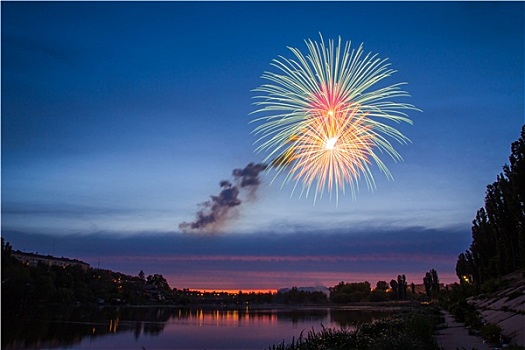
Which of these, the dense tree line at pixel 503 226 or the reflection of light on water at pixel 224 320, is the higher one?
the dense tree line at pixel 503 226

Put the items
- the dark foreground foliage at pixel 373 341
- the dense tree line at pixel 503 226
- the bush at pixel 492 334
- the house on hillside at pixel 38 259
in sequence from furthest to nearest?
the house on hillside at pixel 38 259, the dense tree line at pixel 503 226, the bush at pixel 492 334, the dark foreground foliage at pixel 373 341

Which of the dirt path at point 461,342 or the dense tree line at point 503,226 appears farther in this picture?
the dense tree line at point 503,226

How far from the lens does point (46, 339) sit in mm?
31156

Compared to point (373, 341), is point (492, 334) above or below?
below

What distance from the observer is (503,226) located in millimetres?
39250

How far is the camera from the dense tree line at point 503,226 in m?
30.5

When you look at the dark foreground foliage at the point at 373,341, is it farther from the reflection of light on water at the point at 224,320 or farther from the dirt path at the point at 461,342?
the reflection of light on water at the point at 224,320

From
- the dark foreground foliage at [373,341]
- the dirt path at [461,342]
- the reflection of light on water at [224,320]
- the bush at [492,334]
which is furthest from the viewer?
the reflection of light on water at [224,320]

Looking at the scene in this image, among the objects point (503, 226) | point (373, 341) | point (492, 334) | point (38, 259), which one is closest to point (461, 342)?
point (492, 334)

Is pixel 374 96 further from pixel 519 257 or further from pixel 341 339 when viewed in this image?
pixel 519 257

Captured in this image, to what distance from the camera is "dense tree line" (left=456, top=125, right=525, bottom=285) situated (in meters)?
30.5

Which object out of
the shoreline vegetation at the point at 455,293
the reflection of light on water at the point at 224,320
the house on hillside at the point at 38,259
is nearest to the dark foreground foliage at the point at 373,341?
the shoreline vegetation at the point at 455,293

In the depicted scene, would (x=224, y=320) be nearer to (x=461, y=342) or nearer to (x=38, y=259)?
(x=461, y=342)

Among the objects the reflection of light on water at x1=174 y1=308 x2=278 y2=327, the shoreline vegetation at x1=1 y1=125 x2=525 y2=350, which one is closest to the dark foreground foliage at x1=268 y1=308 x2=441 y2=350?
the shoreline vegetation at x1=1 y1=125 x2=525 y2=350
